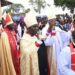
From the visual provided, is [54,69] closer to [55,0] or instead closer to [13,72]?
[13,72]

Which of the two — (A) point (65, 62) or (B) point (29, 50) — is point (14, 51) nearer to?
(B) point (29, 50)

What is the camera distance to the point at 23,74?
983cm

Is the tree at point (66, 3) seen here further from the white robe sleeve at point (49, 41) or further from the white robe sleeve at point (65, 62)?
the white robe sleeve at point (65, 62)

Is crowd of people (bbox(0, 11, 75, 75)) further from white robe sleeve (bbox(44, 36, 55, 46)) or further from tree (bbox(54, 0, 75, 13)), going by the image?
tree (bbox(54, 0, 75, 13))

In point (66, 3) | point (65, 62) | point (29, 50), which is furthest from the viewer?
point (66, 3)

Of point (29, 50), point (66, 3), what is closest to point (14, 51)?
point (29, 50)

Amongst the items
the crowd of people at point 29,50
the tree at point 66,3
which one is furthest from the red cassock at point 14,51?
the tree at point 66,3

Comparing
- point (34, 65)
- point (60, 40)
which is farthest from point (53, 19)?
point (34, 65)

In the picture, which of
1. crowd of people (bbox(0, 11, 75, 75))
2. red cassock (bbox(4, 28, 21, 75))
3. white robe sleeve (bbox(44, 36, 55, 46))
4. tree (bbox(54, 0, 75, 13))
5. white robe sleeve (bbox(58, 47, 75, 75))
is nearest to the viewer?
white robe sleeve (bbox(58, 47, 75, 75))

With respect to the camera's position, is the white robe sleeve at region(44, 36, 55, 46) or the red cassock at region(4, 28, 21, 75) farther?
the red cassock at region(4, 28, 21, 75)

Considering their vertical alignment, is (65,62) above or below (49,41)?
below

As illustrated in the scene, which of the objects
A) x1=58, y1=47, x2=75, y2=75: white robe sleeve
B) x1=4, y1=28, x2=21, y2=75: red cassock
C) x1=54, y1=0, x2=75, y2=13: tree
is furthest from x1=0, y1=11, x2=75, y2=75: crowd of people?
x1=54, y1=0, x2=75, y2=13: tree

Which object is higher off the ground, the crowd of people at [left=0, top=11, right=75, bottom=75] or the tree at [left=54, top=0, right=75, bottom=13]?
the tree at [left=54, top=0, right=75, bottom=13]

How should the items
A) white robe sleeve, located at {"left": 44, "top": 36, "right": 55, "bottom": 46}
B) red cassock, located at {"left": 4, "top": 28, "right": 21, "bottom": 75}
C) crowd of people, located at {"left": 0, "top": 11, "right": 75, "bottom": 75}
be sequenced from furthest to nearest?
red cassock, located at {"left": 4, "top": 28, "right": 21, "bottom": 75} → white robe sleeve, located at {"left": 44, "top": 36, "right": 55, "bottom": 46} → crowd of people, located at {"left": 0, "top": 11, "right": 75, "bottom": 75}
